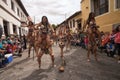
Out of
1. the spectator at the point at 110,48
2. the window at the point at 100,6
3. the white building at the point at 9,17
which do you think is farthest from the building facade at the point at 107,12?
the white building at the point at 9,17

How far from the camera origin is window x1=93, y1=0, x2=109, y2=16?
14495 millimetres

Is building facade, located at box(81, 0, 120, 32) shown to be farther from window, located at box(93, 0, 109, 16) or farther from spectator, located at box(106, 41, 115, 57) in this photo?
spectator, located at box(106, 41, 115, 57)

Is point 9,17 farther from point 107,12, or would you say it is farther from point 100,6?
point 107,12

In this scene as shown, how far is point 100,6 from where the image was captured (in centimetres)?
1595

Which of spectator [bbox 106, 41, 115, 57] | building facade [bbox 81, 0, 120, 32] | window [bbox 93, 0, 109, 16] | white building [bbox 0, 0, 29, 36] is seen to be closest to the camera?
spectator [bbox 106, 41, 115, 57]

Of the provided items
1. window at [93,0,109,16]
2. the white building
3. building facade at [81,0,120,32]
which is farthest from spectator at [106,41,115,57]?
window at [93,0,109,16]

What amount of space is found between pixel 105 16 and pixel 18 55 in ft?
26.5

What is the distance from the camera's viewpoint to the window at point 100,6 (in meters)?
14.5

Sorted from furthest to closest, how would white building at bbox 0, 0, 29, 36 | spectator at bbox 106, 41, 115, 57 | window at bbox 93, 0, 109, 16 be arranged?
1. window at bbox 93, 0, 109, 16
2. white building at bbox 0, 0, 29, 36
3. spectator at bbox 106, 41, 115, 57

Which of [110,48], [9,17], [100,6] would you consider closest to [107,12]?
[100,6]

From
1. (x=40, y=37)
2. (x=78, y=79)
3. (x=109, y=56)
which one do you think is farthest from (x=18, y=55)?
(x=78, y=79)

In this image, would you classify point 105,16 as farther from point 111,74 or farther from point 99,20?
point 111,74

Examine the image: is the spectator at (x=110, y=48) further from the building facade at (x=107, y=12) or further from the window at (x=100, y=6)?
the window at (x=100, y=6)

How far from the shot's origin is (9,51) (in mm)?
9500
